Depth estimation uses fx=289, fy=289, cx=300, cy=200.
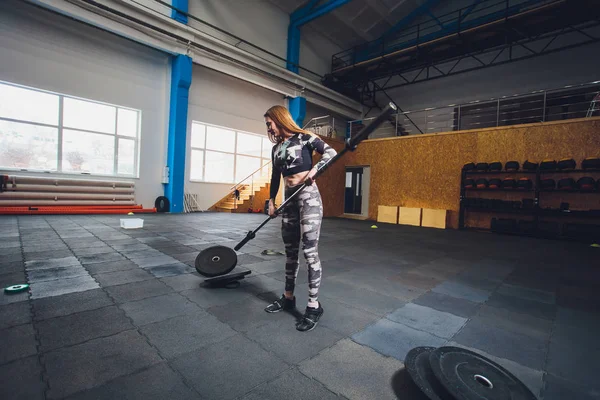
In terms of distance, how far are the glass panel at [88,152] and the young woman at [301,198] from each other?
9.47m

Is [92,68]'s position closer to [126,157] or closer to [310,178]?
[126,157]

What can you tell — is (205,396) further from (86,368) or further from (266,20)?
(266,20)

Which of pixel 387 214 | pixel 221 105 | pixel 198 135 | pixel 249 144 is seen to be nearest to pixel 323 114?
pixel 249 144

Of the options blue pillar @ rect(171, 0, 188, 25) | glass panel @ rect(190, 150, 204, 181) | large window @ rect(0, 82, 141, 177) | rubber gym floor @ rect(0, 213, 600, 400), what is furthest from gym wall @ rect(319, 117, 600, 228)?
blue pillar @ rect(171, 0, 188, 25)

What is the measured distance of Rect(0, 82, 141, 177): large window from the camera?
26.0 feet

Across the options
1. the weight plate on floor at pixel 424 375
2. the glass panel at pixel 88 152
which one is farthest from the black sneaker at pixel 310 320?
the glass panel at pixel 88 152

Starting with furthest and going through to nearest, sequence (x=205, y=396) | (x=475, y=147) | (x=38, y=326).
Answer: (x=475, y=147), (x=38, y=326), (x=205, y=396)

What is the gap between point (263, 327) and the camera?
1.99 m

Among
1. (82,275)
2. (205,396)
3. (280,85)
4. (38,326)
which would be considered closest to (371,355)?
(205,396)

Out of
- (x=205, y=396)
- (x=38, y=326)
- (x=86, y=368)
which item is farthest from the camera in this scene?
(x=38, y=326)

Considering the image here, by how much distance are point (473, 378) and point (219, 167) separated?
472 inches

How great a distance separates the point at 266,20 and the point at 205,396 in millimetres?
14480

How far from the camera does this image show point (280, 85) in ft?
41.6

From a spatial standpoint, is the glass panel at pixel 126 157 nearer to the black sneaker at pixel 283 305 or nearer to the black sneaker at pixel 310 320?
the black sneaker at pixel 283 305
